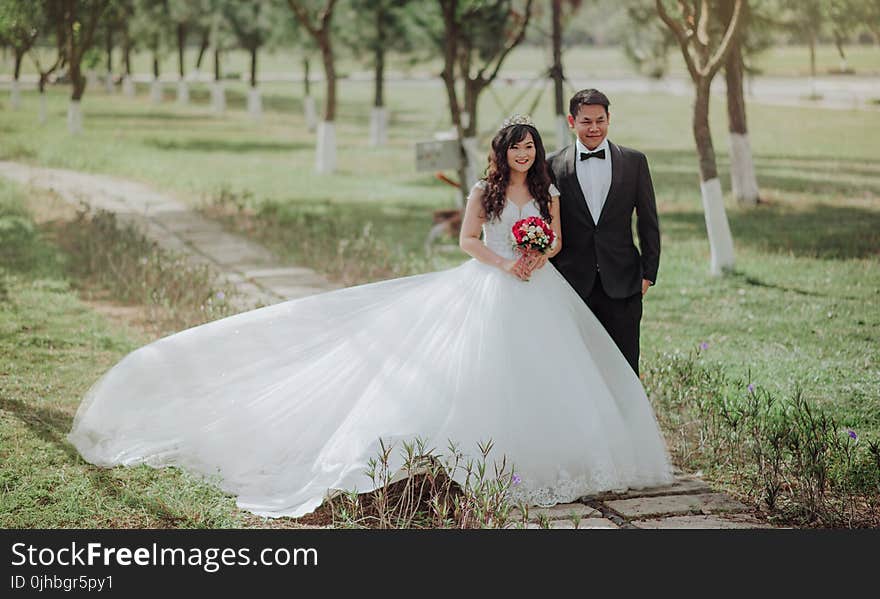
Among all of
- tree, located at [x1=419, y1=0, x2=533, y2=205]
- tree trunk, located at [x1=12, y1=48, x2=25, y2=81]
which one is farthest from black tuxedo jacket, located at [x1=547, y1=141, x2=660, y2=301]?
tree trunk, located at [x1=12, y1=48, x2=25, y2=81]

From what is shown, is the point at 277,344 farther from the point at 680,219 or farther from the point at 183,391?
the point at 680,219

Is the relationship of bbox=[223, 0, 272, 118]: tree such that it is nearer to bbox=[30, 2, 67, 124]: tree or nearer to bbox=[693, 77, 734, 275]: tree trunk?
bbox=[30, 2, 67, 124]: tree

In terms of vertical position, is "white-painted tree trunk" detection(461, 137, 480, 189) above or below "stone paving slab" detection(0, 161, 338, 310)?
above

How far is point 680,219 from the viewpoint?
52.2ft

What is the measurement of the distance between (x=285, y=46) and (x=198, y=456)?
28.7m

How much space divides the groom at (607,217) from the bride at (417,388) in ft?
0.57

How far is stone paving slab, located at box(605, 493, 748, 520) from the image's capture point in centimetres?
541

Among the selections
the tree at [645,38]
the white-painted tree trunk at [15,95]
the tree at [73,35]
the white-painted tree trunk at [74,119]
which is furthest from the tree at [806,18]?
the white-painted tree trunk at [15,95]

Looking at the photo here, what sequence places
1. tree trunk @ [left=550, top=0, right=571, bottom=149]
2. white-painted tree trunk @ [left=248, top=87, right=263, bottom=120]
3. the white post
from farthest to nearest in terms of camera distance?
the white post → white-painted tree trunk @ [left=248, top=87, right=263, bottom=120] → tree trunk @ [left=550, top=0, right=571, bottom=149]

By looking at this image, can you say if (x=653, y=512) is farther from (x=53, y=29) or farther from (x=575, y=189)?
(x=53, y=29)

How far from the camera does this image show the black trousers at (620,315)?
20.2ft

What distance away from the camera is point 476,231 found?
598cm

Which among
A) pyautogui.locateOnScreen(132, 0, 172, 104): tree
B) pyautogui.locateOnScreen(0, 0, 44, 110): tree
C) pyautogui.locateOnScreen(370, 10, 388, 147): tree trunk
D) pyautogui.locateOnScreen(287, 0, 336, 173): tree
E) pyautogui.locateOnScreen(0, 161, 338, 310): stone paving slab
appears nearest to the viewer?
pyautogui.locateOnScreen(0, 161, 338, 310): stone paving slab

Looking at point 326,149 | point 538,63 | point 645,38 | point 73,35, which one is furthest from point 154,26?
point 538,63
